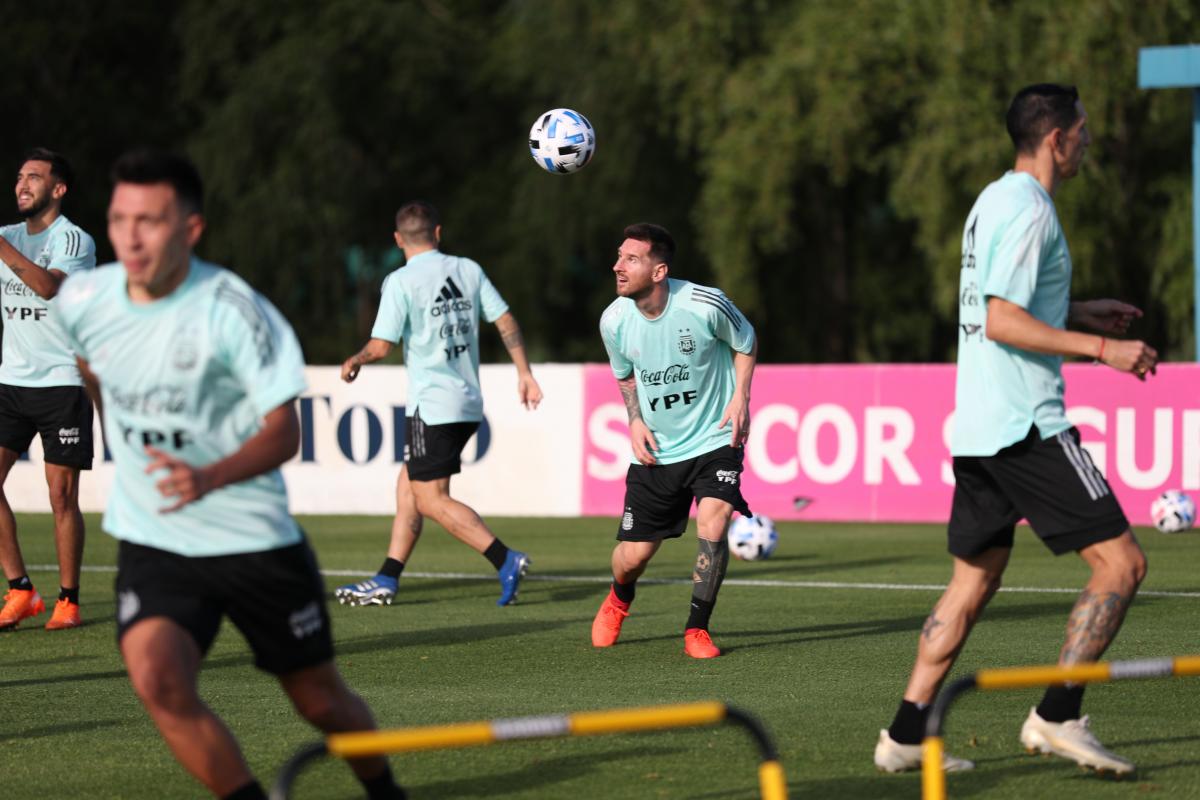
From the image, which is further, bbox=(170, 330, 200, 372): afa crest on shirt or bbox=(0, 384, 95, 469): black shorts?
bbox=(0, 384, 95, 469): black shorts

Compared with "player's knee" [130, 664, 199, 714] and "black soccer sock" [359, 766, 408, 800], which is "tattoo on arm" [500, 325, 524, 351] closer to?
"black soccer sock" [359, 766, 408, 800]

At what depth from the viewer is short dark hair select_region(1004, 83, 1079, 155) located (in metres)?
6.19

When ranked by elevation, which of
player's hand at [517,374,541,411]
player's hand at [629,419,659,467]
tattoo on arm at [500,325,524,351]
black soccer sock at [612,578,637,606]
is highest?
tattoo on arm at [500,325,524,351]

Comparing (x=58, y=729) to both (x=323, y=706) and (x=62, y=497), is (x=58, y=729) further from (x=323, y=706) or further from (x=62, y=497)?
(x=62, y=497)

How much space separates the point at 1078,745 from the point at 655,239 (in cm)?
402

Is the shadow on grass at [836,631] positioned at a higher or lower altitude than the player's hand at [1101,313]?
lower

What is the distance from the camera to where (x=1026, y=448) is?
239 inches

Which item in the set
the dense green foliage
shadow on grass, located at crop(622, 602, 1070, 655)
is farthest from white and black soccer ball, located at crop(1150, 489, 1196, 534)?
the dense green foliage

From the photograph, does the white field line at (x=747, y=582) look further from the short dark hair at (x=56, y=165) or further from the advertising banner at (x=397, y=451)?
the advertising banner at (x=397, y=451)

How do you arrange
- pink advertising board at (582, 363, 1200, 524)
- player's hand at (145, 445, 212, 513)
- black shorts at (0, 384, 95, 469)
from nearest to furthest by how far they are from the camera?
player's hand at (145, 445, 212, 513) < black shorts at (0, 384, 95, 469) < pink advertising board at (582, 363, 1200, 524)

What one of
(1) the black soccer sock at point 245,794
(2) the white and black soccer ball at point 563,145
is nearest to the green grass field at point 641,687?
(1) the black soccer sock at point 245,794

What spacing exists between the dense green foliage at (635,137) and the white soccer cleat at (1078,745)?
20290 millimetres

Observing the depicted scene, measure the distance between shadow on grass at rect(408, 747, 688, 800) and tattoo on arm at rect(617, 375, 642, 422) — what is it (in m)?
3.10

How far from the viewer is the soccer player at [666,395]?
30.9ft
